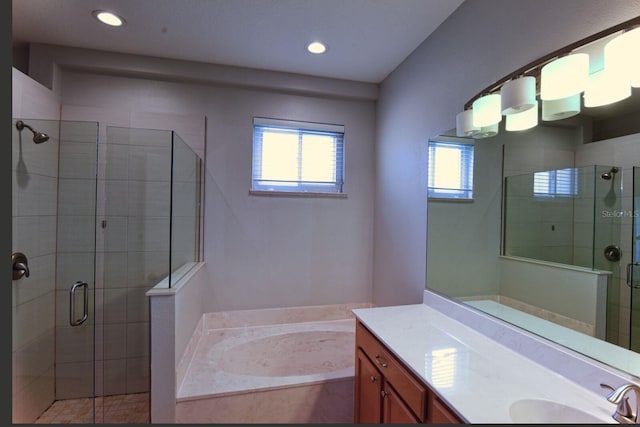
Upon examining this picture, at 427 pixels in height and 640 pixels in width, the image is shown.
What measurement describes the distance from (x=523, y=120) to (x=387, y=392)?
137 cm

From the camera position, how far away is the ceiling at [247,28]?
63.4 inches

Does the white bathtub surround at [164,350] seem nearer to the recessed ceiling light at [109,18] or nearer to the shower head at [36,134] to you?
the shower head at [36,134]

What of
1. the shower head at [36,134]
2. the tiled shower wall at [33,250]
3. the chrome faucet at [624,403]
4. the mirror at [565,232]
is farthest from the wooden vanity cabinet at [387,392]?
the shower head at [36,134]

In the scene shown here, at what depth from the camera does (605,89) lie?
37.4 inches

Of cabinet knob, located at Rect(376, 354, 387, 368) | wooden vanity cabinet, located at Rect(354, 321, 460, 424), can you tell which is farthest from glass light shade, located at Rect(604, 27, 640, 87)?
cabinet knob, located at Rect(376, 354, 387, 368)

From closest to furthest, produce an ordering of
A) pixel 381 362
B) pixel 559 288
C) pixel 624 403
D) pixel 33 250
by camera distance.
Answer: pixel 624 403 → pixel 559 288 → pixel 381 362 → pixel 33 250

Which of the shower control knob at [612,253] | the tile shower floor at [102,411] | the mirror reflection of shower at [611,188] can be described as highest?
the mirror reflection of shower at [611,188]

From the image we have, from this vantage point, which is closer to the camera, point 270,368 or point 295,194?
point 270,368

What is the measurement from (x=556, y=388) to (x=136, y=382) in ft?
8.33

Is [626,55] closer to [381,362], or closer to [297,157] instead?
[381,362]

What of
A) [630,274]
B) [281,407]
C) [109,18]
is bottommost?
[281,407]

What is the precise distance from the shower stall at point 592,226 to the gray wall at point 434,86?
0.27m

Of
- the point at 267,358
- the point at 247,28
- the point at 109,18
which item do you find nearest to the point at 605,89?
the point at 247,28

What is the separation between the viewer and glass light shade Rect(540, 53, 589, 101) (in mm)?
986
